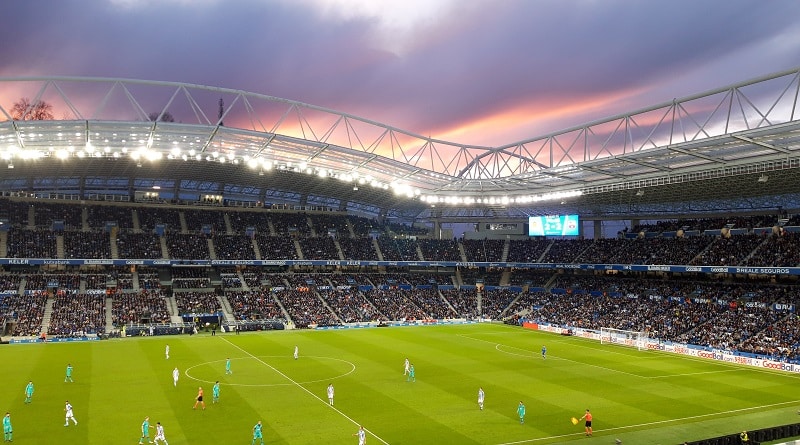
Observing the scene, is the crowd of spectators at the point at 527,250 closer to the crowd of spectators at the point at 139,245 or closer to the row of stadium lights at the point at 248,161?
the row of stadium lights at the point at 248,161

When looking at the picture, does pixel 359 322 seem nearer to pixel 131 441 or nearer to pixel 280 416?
pixel 280 416

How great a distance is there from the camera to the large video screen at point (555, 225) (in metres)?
73.0

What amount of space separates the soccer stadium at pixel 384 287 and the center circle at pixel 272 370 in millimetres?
284

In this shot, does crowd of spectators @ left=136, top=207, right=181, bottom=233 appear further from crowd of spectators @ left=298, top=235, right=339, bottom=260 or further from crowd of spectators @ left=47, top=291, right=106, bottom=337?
crowd of spectators @ left=298, top=235, right=339, bottom=260

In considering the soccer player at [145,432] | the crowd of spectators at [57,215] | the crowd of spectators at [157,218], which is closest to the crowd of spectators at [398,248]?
the crowd of spectators at [157,218]

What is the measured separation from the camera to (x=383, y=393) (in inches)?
1251

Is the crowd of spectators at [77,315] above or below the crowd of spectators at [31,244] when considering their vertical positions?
below

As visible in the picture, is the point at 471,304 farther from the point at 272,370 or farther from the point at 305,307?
the point at 272,370

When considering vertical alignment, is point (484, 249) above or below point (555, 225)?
below

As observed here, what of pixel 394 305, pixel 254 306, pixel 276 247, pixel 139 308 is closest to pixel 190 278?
pixel 139 308

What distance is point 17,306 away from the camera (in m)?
54.0

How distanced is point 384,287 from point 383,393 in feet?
149

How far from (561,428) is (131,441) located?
17786mm

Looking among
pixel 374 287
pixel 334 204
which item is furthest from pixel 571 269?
pixel 334 204
